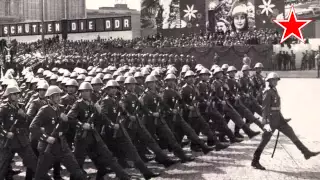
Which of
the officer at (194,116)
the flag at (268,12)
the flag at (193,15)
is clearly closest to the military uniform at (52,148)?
the officer at (194,116)

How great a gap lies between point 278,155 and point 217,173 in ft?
6.92

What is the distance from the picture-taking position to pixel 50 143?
24.3 feet

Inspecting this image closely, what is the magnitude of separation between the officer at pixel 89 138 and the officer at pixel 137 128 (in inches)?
37.1

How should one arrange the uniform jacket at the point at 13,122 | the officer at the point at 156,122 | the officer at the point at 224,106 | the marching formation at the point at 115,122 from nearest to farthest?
1. the marching formation at the point at 115,122
2. the uniform jacket at the point at 13,122
3. the officer at the point at 156,122
4. the officer at the point at 224,106

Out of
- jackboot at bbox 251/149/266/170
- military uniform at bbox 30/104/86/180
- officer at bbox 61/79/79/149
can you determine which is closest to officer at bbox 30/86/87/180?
military uniform at bbox 30/104/86/180

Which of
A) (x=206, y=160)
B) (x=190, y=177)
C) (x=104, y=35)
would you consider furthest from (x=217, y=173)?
(x=104, y=35)

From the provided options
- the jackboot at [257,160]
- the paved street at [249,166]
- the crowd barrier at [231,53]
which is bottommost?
the paved street at [249,166]

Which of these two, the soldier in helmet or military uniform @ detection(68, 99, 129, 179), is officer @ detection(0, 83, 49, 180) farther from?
the soldier in helmet

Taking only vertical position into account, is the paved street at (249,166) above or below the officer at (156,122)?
below

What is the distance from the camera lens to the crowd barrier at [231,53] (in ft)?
108

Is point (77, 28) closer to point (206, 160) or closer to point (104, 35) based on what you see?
point (104, 35)

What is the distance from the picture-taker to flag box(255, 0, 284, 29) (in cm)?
3853

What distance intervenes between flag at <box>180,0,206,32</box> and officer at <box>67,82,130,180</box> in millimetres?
34477

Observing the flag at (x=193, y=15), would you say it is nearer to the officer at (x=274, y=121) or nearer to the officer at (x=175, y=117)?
the officer at (x=175, y=117)
